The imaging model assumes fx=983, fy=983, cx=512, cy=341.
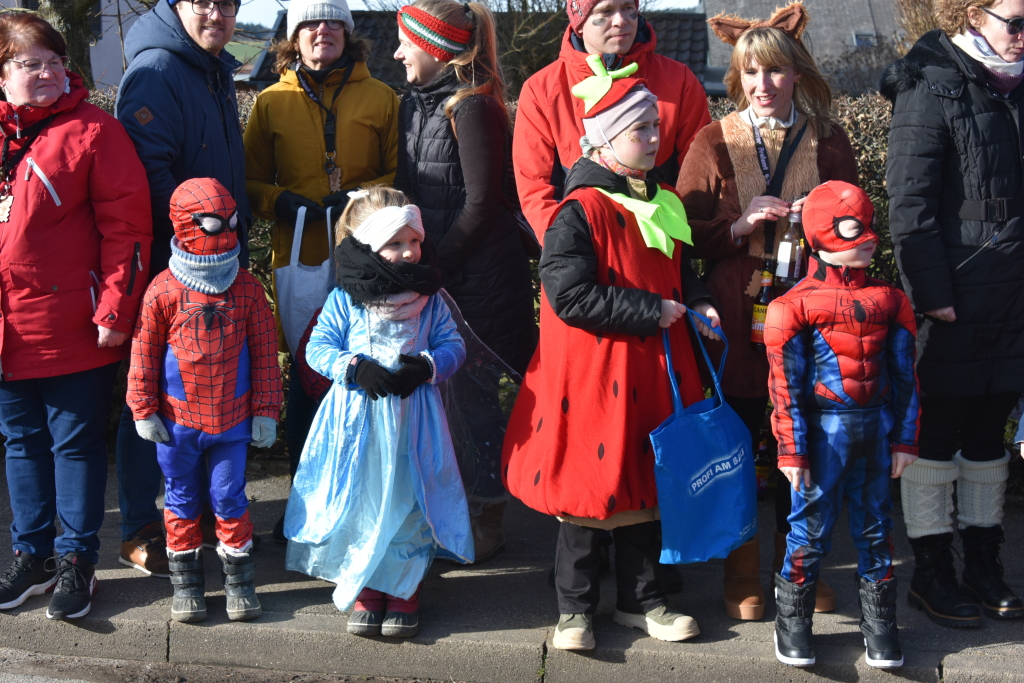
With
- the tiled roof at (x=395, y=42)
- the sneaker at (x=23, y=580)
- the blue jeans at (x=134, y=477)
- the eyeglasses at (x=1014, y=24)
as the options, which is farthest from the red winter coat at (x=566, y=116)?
the tiled roof at (x=395, y=42)

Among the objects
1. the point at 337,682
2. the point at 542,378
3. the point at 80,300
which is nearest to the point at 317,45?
the point at 80,300

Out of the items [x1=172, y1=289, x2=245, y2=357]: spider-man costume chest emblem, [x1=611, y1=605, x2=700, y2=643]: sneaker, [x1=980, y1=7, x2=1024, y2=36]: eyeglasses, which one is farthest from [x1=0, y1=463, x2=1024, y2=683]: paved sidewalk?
[x1=980, y1=7, x2=1024, y2=36]: eyeglasses

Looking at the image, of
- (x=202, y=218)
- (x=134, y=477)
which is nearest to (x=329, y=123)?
(x=202, y=218)

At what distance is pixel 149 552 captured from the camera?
12.5 ft

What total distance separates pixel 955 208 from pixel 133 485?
3.20 meters

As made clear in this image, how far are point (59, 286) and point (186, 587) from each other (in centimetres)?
115

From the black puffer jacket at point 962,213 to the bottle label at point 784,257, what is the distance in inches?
17.9

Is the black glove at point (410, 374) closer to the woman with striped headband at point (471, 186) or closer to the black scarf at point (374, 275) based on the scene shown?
the black scarf at point (374, 275)

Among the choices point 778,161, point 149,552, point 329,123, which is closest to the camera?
point 778,161

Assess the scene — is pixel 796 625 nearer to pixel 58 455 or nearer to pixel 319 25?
pixel 58 455

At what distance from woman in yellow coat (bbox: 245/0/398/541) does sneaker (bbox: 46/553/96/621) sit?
83 cm

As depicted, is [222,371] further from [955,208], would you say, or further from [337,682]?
[955,208]

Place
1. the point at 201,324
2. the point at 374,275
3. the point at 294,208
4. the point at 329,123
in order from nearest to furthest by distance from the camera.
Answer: the point at 374,275
the point at 201,324
the point at 294,208
the point at 329,123

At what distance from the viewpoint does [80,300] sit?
347cm
